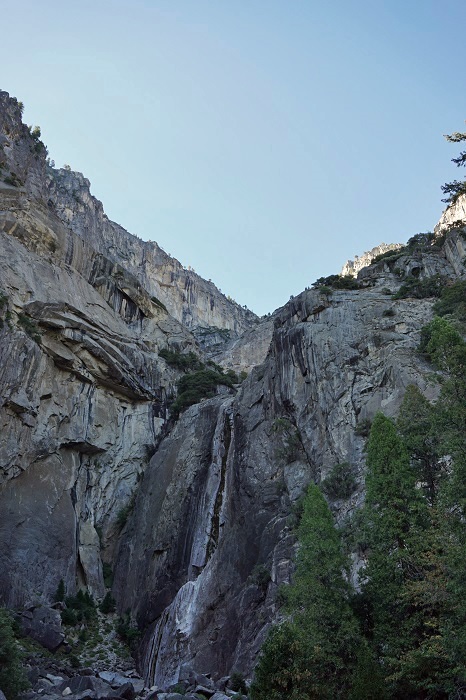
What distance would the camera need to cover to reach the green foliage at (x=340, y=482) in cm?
2912

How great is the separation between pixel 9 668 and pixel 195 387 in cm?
3564

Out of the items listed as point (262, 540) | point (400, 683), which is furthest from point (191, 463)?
point (400, 683)

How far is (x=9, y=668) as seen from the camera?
19.1m

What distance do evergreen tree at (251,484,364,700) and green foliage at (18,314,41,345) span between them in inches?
1042

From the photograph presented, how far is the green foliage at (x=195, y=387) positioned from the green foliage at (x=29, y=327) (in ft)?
48.5

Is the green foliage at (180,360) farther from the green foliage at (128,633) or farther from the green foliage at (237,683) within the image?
the green foliage at (237,683)

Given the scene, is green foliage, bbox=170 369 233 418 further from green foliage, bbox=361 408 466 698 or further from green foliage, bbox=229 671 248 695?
green foliage, bbox=361 408 466 698

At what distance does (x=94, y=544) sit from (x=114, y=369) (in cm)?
1370

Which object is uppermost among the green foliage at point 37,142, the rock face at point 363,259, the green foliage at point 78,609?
the rock face at point 363,259

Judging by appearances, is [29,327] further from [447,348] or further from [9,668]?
[447,348]

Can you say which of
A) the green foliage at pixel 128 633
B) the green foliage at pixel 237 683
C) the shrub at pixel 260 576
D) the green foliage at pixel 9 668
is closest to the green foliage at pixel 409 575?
the green foliage at pixel 237 683

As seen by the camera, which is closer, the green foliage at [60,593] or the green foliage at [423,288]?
the green foliage at [60,593]

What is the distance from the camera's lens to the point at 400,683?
16.8 meters

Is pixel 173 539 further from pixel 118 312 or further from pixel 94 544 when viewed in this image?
pixel 118 312
